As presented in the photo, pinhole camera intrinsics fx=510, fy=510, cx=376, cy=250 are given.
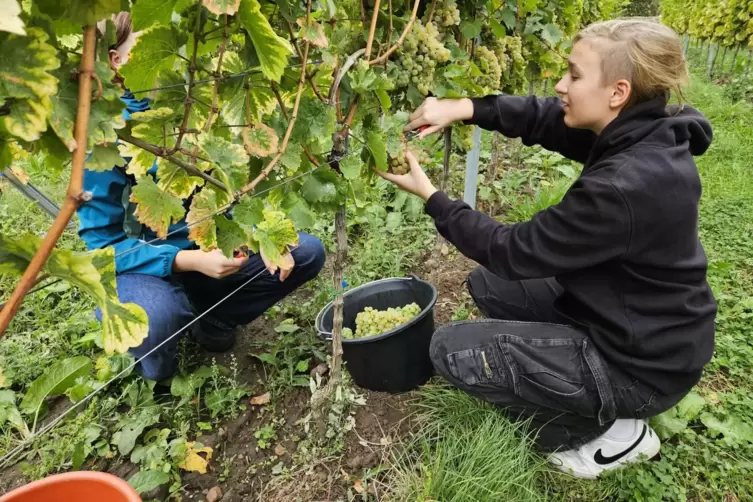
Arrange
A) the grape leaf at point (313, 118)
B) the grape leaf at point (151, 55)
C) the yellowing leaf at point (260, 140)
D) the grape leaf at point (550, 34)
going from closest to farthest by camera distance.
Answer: the grape leaf at point (151, 55), the yellowing leaf at point (260, 140), the grape leaf at point (313, 118), the grape leaf at point (550, 34)

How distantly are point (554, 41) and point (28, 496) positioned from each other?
3625 millimetres

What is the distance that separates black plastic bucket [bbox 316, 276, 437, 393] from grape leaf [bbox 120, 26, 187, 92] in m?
1.08

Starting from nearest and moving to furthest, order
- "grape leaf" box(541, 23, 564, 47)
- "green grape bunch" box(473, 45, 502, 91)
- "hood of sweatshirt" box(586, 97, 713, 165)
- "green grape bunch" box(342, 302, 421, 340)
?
"hood of sweatshirt" box(586, 97, 713, 165) → "green grape bunch" box(342, 302, 421, 340) → "green grape bunch" box(473, 45, 502, 91) → "grape leaf" box(541, 23, 564, 47)

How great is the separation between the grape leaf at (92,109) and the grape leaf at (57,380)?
4.57ft

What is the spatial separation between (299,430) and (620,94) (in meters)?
1.68

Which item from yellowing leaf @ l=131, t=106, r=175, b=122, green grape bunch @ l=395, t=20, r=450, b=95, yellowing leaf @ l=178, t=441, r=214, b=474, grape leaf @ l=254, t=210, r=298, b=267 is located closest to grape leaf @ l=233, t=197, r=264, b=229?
grape leaf @ l=254, t=210, r=298, b=267

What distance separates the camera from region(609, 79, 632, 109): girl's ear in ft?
5.28

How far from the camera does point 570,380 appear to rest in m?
1.75

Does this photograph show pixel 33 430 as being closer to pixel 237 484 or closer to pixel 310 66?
pixel 237 484

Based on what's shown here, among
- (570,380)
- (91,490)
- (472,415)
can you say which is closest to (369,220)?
(472,415)

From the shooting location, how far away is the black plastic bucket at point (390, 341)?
78.8 inches

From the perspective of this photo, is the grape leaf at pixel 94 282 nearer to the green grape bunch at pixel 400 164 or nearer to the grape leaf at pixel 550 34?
the green grape bunch at pixel 400 164

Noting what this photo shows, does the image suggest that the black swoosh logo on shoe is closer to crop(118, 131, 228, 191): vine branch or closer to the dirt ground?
the dirt ground

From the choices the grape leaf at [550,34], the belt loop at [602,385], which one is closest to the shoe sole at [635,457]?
the belt loop at [602,385]
